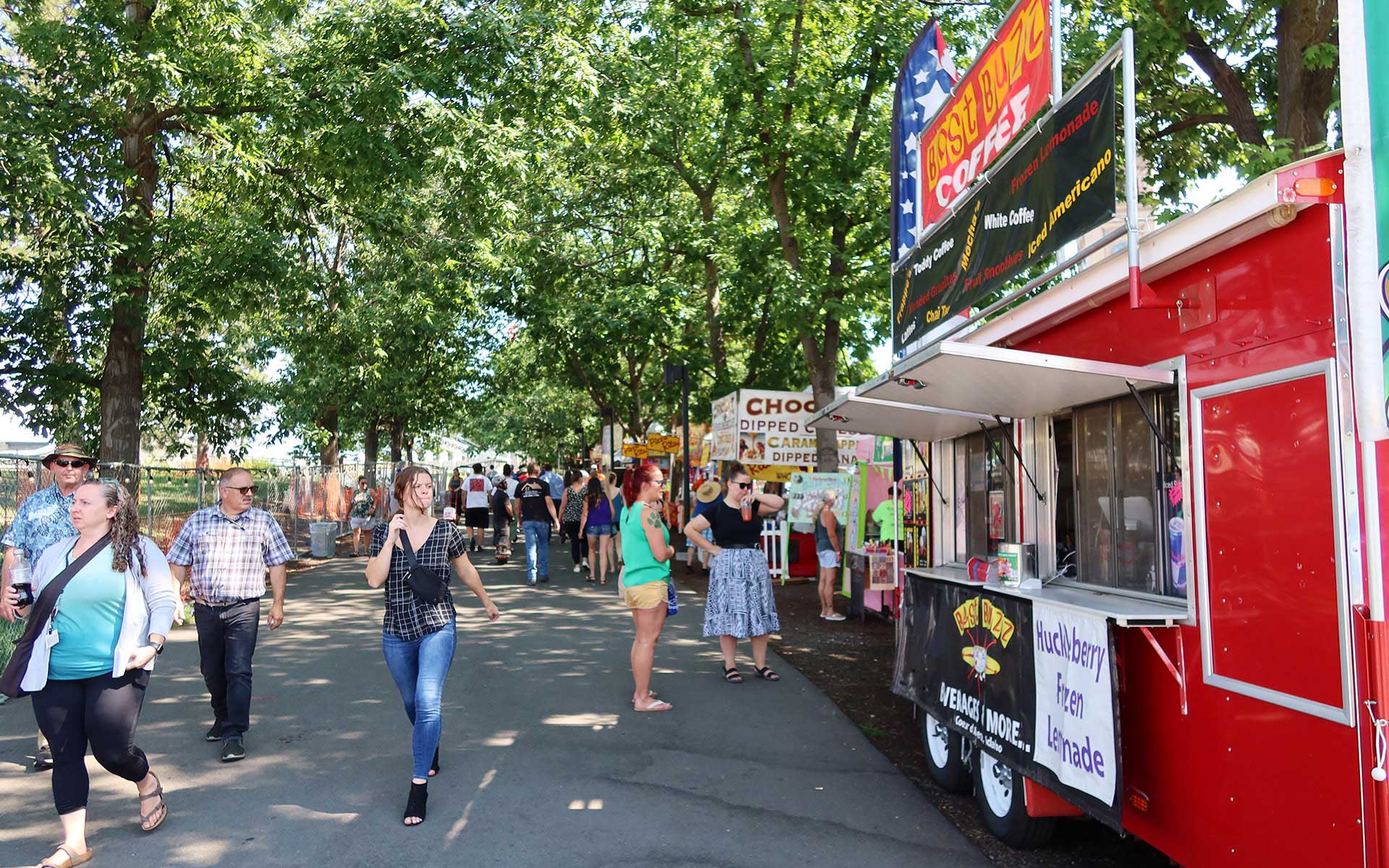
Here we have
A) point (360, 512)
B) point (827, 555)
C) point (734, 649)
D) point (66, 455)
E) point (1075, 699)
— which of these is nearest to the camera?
point (1075, 699)

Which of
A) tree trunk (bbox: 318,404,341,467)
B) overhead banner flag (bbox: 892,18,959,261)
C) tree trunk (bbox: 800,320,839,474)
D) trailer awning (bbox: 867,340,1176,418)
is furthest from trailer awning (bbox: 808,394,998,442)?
tree trunk (bbox: 318,404,341,467)

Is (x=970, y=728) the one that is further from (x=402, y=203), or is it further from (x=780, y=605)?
(x=402, y=203)

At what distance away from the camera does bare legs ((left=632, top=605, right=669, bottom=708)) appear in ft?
24.3

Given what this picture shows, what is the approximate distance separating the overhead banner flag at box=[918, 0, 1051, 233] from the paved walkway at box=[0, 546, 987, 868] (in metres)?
3.97

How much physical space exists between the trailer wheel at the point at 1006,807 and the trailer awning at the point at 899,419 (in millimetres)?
2002

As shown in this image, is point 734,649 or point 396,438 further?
point 396,438

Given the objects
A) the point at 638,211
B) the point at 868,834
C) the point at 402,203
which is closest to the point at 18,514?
the point at 868,834

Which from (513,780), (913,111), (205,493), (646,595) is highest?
(913,111)

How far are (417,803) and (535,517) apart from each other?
34.3 feet

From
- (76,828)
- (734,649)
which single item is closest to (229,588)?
(76,828)

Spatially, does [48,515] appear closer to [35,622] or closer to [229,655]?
[229,655]

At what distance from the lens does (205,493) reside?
49.5ft

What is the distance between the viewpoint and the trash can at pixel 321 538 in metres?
20.2

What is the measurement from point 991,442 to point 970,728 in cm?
181
